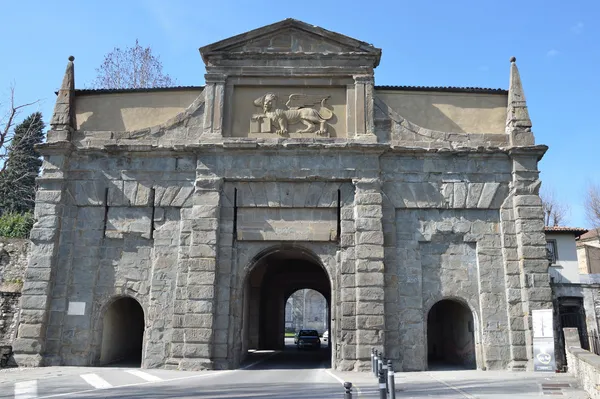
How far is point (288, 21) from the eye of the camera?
1639 centimetres

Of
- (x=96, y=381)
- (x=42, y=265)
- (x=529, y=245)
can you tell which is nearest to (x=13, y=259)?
(x=42, y=265)

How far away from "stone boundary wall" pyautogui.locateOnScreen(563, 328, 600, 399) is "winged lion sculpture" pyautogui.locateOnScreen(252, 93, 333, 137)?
878 cm

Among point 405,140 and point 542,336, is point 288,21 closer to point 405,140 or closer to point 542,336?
point 405,140

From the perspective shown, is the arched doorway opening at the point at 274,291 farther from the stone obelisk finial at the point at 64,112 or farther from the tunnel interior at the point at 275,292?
the stone obelisk finial at the point at 64,112

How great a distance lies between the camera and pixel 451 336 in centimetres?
1786

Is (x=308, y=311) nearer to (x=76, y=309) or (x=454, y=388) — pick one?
(x=76, y=309)

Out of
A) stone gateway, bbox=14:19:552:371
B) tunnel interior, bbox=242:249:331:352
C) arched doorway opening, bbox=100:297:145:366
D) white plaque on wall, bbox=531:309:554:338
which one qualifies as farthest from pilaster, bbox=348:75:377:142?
arched doorway opening, bbox=100:297:145:366

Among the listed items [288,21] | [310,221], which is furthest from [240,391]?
[288,21]

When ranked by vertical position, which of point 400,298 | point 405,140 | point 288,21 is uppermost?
point 288,21

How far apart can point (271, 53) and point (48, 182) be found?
7913mm

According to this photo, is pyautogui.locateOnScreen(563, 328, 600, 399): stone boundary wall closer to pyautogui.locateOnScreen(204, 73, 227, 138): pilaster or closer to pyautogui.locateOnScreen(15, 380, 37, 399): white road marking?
pyautogui.locateOnScreen(15, 380, 37, 399): white road marking

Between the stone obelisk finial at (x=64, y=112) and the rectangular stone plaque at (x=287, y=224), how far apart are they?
19.9 feet

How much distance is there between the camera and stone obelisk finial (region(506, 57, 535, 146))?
51.6 ft

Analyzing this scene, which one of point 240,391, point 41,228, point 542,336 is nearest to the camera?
point 240,391
